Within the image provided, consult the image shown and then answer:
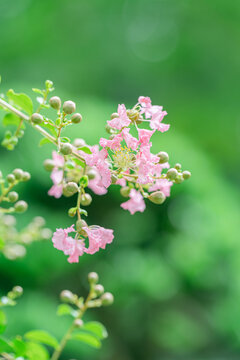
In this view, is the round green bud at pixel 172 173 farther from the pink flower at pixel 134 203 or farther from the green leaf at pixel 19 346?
the green leaf at pixel 19 346

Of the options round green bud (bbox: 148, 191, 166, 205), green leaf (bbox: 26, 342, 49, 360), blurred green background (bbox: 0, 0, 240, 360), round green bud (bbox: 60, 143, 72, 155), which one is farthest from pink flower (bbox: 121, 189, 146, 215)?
blurred green background (bbox: 0, 0, 240, 360)

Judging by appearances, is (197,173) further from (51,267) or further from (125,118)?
(125,118)

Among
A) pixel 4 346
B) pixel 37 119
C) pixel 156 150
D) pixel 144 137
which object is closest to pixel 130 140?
pixel 144 137

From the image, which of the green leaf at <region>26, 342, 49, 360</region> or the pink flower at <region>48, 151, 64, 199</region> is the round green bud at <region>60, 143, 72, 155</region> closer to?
the pink flower at <region>48, 151, 64, 199</region>

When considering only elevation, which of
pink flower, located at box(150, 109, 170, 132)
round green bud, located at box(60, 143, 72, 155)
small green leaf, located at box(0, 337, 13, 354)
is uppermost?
pink flower, located at box(150, 109, 170, 132)

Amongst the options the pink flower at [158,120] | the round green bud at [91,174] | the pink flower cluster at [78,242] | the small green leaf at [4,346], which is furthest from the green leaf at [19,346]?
the pink flower at [158,120]

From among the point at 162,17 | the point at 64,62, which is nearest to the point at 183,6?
the point at 162,17
